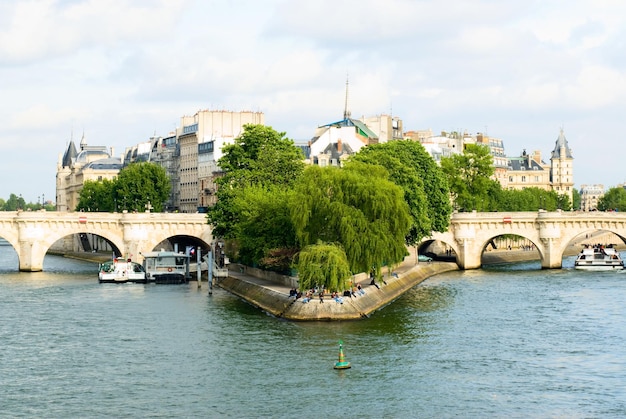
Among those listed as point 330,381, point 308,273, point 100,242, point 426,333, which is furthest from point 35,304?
point 100,242

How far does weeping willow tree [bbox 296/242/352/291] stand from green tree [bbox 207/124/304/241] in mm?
25899

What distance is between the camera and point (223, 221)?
314 ft

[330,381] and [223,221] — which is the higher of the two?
[223,221]

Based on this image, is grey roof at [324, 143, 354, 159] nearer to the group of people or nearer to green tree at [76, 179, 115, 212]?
green tree at [76, 179, 115, 212]

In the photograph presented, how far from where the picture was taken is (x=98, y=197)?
15462 cm

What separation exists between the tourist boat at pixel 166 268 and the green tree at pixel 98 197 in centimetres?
4801

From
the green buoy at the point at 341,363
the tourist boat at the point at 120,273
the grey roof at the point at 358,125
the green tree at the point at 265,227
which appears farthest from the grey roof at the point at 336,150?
the green buoy at the point at 341,363

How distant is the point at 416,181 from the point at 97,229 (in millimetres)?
31118

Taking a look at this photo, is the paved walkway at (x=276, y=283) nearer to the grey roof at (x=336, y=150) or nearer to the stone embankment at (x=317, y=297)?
the stone embankment at (x=317, y=297)

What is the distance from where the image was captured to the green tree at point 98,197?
14738cm

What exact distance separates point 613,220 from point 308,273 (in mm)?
54019

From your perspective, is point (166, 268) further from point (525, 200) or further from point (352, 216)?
point (525, 200)

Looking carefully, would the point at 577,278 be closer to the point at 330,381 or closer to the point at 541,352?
the point at 541,352

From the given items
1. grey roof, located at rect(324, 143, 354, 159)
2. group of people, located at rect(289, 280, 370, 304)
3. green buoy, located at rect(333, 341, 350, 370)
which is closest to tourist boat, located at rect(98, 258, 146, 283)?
group of people, located at rect(289, 280, 370, 304)
